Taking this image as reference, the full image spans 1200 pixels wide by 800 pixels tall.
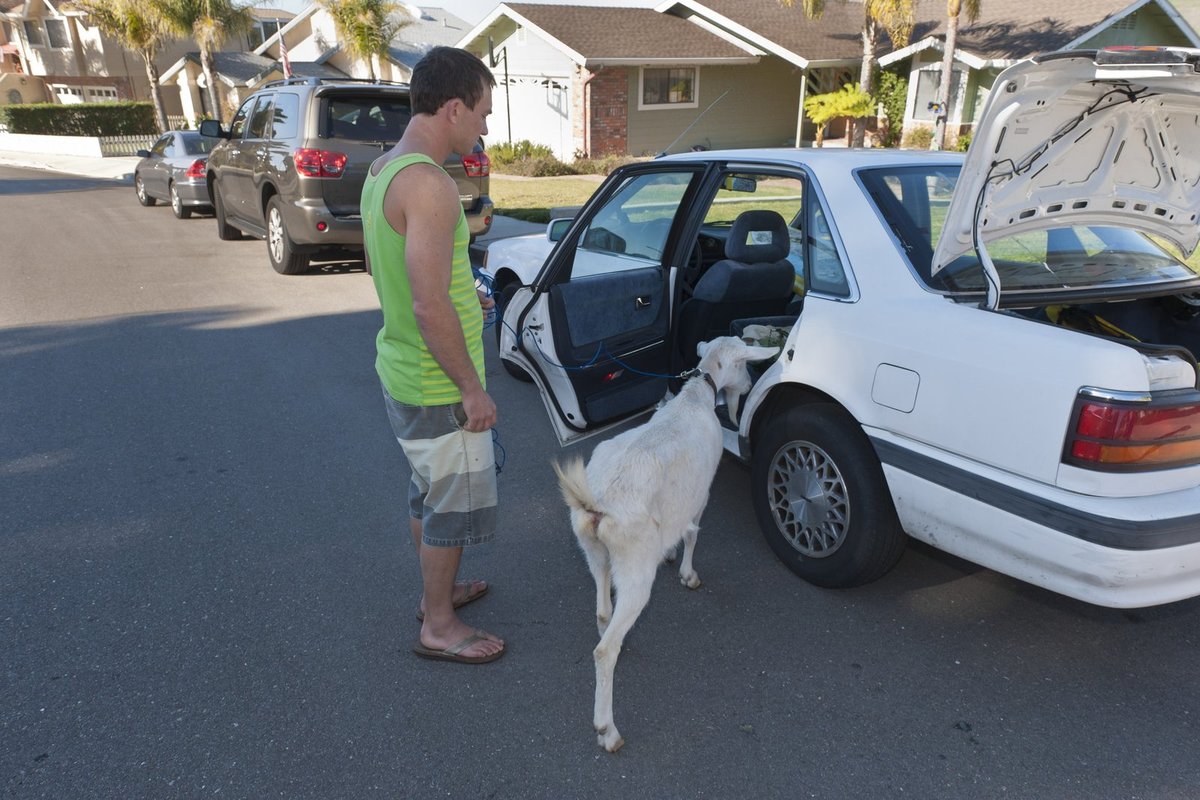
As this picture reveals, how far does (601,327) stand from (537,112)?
76.6 feet

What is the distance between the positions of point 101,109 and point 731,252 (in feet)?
138

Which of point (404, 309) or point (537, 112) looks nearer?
point (404, 309)

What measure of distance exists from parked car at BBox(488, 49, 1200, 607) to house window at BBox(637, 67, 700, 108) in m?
22.5

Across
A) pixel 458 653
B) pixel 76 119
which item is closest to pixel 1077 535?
pixel 458 653

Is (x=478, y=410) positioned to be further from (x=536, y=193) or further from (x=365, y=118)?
(x=536, y=193)

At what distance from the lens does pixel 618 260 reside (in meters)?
5.01

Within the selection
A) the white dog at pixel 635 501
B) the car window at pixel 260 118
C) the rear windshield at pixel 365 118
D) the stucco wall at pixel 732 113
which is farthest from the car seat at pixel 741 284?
the stucco wall at pixel 732 113

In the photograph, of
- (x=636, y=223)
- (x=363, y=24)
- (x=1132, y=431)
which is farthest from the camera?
(x=363, y=24)

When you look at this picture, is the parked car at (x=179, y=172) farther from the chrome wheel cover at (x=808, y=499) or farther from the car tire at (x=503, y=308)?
the chrome wheel cover at (x=808, y=499)

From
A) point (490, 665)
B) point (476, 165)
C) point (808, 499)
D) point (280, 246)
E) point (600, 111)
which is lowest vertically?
point (490, 665)

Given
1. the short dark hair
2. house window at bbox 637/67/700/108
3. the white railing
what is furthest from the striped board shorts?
the white railing

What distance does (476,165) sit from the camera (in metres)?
10.0

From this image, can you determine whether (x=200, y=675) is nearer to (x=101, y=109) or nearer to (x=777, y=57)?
(x=777, y=57)

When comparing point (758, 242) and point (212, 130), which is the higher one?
point (212, 130)
